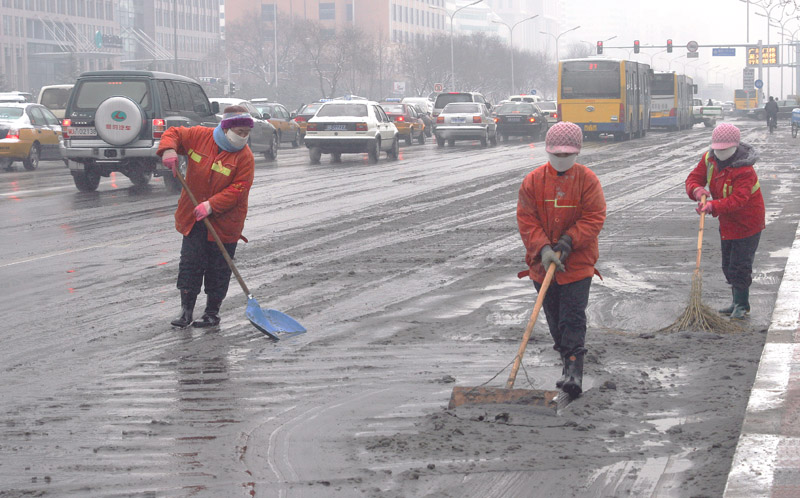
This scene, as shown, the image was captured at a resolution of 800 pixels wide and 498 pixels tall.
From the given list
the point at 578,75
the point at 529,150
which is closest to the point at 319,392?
the point at 529,150

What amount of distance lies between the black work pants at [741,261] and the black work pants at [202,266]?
143 inches

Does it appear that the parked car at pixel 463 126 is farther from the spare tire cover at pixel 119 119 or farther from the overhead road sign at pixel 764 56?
the overhead road sign at pixel 764 56

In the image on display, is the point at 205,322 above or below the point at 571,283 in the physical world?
below

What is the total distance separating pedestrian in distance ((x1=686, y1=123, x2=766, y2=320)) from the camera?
25.3 feet

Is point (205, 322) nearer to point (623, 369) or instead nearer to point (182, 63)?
point (623, 369)

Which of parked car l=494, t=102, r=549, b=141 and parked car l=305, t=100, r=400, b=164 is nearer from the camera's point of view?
parked car l=305, t=100, r=400, b=164

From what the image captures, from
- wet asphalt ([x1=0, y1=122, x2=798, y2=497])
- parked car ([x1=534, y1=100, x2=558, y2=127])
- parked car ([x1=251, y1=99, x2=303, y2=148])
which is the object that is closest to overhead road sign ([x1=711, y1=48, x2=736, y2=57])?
parked car ([x1=534, y1=100, x2=558, y2=127])

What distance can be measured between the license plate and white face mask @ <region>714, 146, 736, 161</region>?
42.2 ft

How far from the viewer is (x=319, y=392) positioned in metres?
5.85

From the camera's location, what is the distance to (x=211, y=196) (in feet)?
25.2

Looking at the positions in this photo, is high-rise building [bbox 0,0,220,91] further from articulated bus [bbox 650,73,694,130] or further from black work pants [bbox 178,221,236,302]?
black work pants [bbox 178,221,236,302]

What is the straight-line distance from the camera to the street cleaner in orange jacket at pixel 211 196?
24.6 feet

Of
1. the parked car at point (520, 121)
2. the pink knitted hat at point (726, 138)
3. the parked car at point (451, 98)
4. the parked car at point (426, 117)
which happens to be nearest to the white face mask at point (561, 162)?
the pink knitted hat at point (726, 138)

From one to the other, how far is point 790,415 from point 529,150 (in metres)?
28.6
